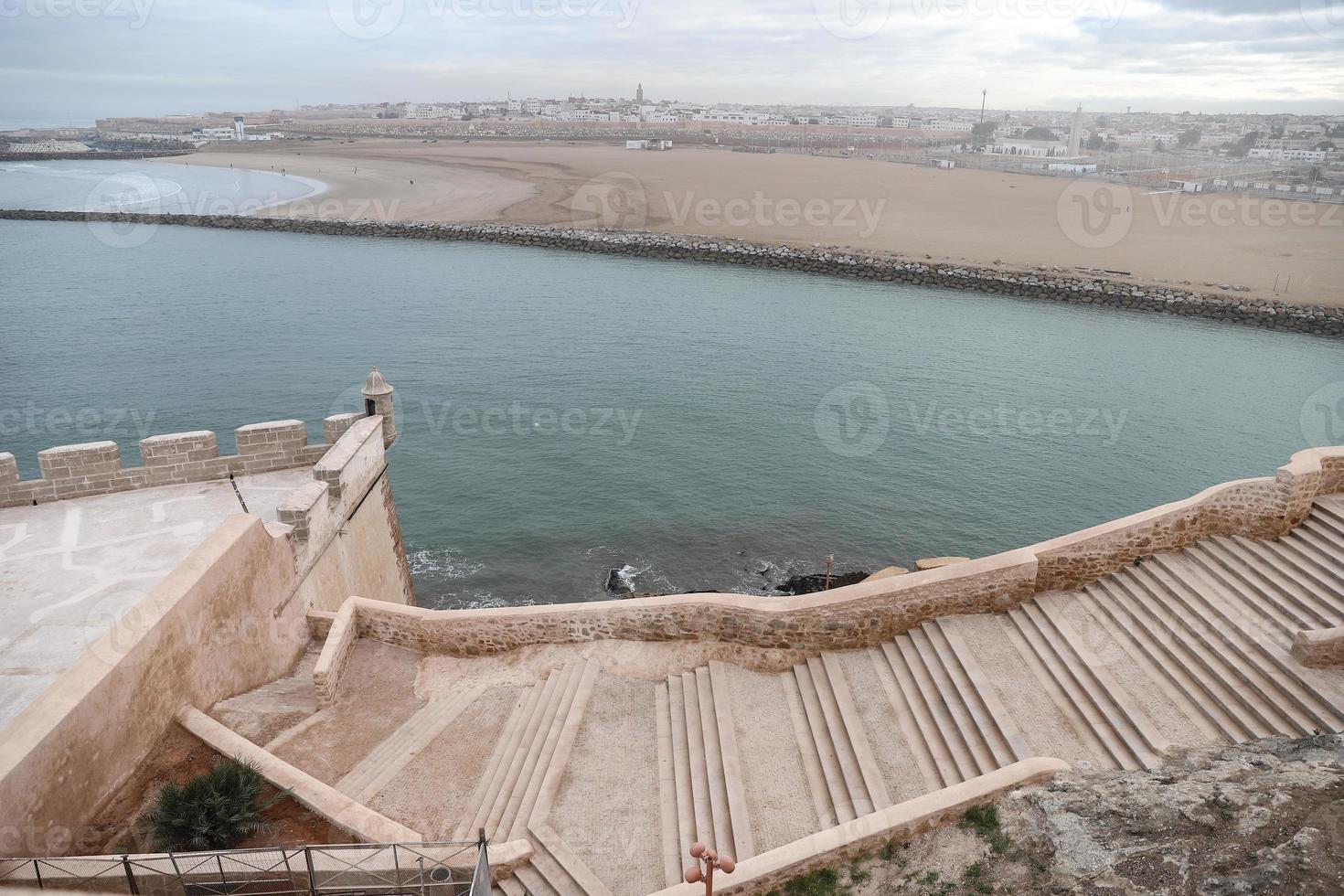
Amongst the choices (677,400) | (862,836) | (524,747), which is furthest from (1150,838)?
(677,400)

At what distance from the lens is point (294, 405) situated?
3091cm

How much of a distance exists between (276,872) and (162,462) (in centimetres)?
850

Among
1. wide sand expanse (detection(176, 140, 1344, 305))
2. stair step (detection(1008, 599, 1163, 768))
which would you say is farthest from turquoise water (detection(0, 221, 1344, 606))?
wide sand expanse (detection(176, 140, 1344, 305))

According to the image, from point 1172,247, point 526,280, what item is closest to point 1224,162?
point 1172,247

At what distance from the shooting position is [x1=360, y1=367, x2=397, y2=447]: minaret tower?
49.1ft

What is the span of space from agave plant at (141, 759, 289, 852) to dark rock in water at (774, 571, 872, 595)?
47.4 feet

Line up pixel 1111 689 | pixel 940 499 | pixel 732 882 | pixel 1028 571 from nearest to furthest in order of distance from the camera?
pixel 732 882
pixel 1111 689
pixel 1028 571
pixel 940 499

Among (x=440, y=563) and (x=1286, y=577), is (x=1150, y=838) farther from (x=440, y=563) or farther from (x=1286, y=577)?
(x=440, y=563)

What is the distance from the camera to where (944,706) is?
34.2 ft

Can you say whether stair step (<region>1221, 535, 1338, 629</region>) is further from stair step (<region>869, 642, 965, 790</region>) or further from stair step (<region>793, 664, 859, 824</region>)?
stair step (<region>793, 664, 859, 824</region>)

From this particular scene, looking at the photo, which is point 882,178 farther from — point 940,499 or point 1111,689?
point 1111,689

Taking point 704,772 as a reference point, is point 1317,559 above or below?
above

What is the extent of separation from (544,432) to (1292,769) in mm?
24606

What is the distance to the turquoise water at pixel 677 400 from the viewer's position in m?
23.9
